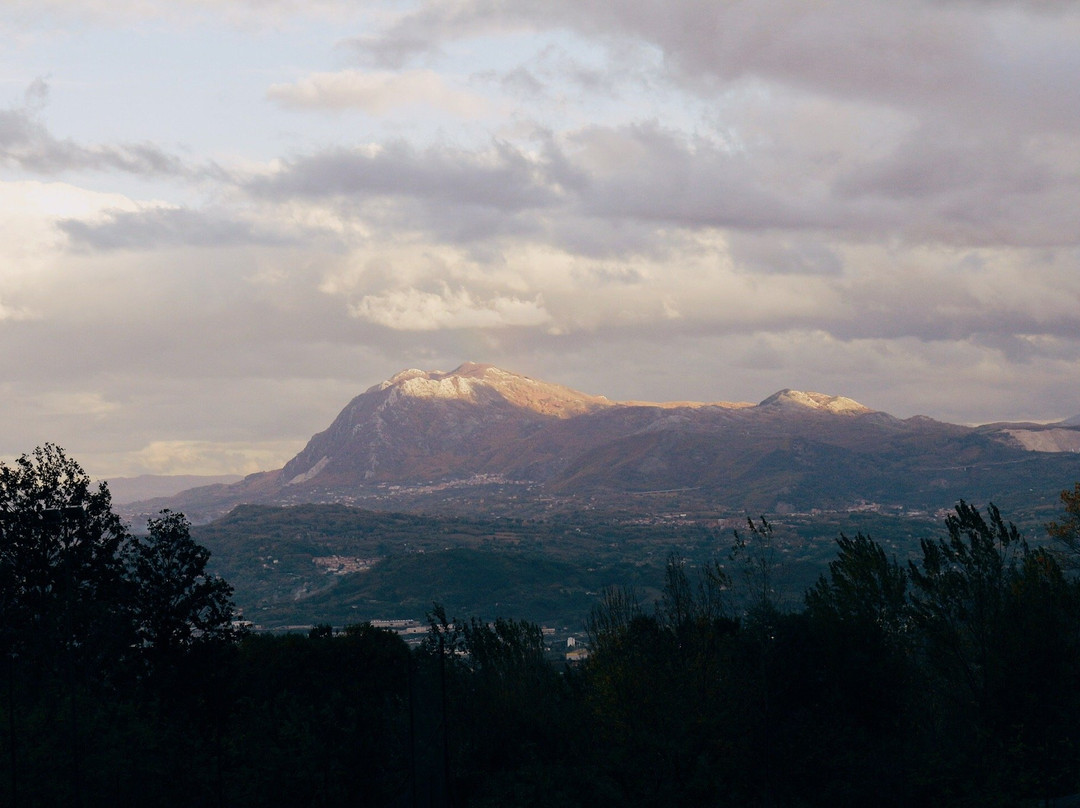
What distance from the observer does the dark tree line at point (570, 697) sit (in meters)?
57.9

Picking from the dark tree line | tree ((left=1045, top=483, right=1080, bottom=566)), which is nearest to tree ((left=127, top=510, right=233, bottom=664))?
the dark tree line

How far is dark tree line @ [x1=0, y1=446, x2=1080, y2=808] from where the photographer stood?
57938mm

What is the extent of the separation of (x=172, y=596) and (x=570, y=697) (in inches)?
1180

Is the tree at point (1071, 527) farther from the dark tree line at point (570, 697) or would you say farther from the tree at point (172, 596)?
the tree at point (172, 596)

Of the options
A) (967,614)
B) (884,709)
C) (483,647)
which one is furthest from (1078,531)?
(483,647)

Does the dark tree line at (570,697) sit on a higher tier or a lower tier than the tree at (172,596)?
lower

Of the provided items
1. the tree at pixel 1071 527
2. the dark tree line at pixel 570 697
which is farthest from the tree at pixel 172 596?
the tree at pixel 1071 527

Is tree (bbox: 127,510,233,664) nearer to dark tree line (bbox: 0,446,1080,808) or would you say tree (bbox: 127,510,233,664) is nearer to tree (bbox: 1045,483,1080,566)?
dark tree line (bbox: 0,446,1080,808)

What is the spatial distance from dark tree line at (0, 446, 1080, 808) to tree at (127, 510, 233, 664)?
0.18 metres

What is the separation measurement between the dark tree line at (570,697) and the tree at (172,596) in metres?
0.18

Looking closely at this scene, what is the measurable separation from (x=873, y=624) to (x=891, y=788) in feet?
75.7

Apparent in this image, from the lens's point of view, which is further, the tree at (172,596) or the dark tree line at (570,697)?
the tree at (172,596)

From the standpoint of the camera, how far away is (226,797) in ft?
184

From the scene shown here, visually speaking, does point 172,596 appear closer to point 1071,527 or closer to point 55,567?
point 55,567
